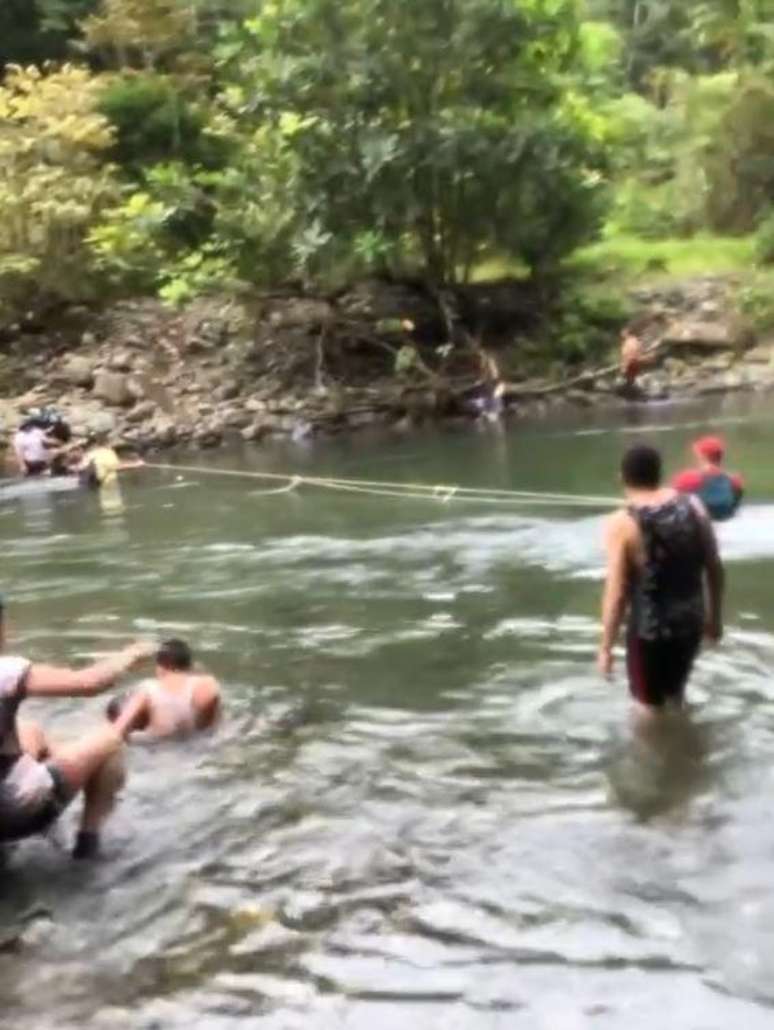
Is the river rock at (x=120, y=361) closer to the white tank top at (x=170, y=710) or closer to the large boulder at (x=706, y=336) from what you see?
the large boulder at (x=706, y=336)

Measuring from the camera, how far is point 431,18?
92.0ft

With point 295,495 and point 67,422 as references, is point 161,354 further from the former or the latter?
point 295,495

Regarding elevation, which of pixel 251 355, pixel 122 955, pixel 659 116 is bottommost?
pixel 122 955

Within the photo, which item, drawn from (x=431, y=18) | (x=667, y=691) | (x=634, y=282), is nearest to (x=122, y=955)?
(x=667, y=691)

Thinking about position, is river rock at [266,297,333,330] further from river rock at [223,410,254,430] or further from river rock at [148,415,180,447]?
river rock at [148,415,180,447]

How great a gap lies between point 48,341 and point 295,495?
13.9m

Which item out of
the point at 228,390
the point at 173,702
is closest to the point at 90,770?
the point at 173,702

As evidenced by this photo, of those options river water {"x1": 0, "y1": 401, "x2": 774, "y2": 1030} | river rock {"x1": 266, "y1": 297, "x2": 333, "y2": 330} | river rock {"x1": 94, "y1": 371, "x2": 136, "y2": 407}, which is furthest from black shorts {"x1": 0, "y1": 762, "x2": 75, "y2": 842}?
river rock {"x1": 266, "y1": 297, "x2": 333, "y2": 330}

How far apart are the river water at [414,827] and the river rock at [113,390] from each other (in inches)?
610

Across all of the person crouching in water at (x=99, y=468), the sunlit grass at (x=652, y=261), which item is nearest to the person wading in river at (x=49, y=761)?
the person crouching in water at (x=99, y=468)

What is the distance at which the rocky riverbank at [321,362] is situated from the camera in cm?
2923

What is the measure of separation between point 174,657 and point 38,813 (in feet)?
7.55

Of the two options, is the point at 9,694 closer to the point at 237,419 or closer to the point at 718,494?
the point at 718,494

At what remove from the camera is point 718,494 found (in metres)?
12.7
